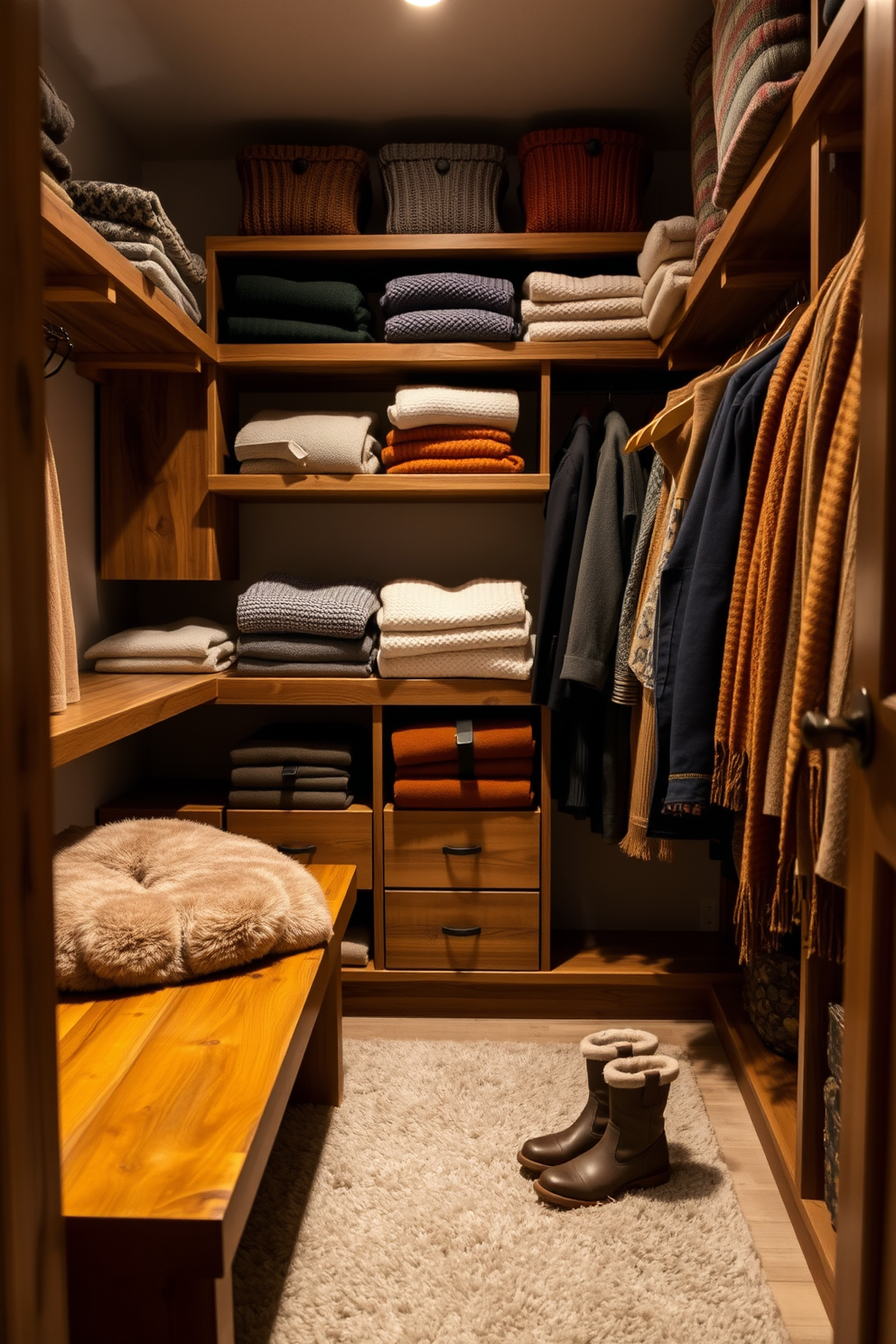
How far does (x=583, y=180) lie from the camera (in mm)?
2428

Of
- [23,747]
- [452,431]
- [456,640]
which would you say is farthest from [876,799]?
[452,431]

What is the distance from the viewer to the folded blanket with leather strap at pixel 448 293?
2402 mm

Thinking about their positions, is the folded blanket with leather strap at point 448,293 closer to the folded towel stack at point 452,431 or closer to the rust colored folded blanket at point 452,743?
the folded towel stack at point 452,431

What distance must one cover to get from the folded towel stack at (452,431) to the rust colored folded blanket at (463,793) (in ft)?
2.69

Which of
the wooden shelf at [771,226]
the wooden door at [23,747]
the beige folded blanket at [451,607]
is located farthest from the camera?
the beige folded blanket at [451,607]

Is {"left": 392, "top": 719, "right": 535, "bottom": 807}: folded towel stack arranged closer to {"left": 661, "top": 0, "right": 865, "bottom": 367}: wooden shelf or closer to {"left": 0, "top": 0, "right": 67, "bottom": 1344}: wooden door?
{"left": 661, "top": 0, "right": 865, "bottom": 367}: wooden shelf

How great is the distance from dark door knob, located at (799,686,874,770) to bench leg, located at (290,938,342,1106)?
1343mm

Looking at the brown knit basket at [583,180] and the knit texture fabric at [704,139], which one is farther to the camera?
the brown knit basket at [583,180]

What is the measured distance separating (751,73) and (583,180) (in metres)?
0.98

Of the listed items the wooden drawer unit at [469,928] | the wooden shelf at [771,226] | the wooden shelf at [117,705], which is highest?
the wooden shelf at [771,226]

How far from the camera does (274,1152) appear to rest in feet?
5.94

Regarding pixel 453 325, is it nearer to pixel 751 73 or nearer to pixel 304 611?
pixel 304 611

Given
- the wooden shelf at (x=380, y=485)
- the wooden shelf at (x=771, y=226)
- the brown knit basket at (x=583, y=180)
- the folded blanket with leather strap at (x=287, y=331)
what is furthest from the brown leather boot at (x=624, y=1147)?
the brown knit basket at (x=583, y=180)

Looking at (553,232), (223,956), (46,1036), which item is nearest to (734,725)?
(223,956)
